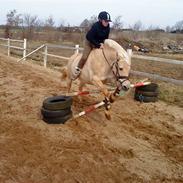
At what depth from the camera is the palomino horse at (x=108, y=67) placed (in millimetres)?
6383

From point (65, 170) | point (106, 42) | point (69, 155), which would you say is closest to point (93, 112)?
point (106, 42)

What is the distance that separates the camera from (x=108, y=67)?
6.90 m

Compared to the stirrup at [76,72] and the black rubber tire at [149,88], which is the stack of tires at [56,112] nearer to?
the stirrup at [76,72]

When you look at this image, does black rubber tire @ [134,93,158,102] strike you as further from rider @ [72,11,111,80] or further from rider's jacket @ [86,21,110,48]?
rider's jacket @ [86,21,110,48]

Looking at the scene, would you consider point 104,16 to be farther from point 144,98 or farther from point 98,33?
point 144,98

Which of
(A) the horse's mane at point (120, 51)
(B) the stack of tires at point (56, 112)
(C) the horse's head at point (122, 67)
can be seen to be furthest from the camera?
(B) the stack of tires at point (56, 112)

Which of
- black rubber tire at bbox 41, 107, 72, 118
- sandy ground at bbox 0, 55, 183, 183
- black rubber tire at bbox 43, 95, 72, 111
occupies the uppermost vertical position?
black rubber tire at bbox 43, 95, 72, 111

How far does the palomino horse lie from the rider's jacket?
0.17 meters

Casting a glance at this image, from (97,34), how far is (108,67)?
0.72m

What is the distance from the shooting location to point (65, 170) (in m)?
4.69

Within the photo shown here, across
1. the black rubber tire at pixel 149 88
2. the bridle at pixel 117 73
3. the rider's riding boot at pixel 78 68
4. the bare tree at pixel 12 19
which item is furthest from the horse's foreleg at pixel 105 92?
the bare tree at pixel 12 19

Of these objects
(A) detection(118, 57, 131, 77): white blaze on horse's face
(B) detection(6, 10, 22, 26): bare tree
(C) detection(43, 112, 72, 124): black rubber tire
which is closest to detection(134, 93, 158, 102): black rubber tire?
(A) detection(118, 57, 131, 77): white blaze on horse's face

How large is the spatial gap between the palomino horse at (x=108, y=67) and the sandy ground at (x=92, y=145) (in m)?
0.73

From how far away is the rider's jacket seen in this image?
686 cm
